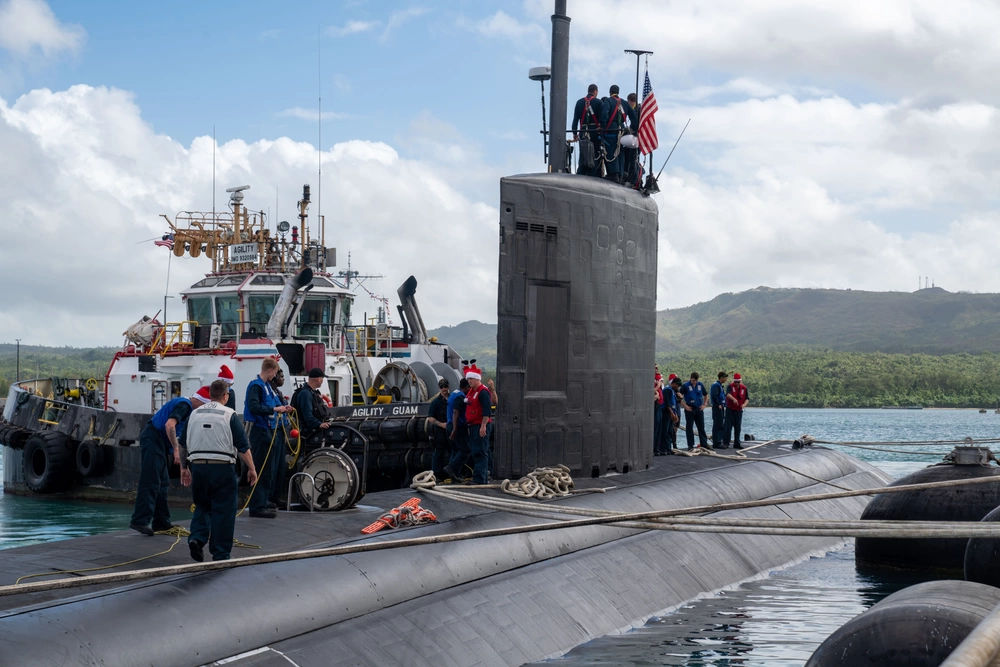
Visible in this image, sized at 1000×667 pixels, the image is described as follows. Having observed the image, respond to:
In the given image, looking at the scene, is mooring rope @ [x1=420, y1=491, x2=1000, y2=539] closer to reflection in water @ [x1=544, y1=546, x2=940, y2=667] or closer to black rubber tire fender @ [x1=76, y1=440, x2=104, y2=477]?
reflection in water @ [x1=544, y1=546, x2=940, y2=667]

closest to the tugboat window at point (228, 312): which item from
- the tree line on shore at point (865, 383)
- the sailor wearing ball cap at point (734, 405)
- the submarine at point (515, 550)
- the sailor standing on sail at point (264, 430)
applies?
the sailor wearing ball cap at point (734, 405)

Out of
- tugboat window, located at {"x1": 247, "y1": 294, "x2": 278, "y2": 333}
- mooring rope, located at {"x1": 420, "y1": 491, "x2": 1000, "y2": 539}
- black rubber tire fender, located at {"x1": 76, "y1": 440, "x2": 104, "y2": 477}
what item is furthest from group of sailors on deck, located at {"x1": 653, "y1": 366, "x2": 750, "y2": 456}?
black rubber tire fender, located at {"x1": 76, "y1": 440, "x2": 104, "y2": 477}

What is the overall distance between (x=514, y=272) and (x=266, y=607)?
4361 mm

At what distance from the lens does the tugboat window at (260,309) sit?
22.9 meters

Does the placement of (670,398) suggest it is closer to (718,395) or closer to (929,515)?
(718,395)

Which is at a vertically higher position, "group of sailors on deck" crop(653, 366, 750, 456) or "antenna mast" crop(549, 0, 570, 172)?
"antenna mast" crop(549, 0, 570, 172)

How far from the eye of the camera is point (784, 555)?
12.5 metres

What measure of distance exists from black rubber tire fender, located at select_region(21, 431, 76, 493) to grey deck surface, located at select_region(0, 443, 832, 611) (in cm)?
1425

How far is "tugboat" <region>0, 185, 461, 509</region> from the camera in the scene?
21.2 m

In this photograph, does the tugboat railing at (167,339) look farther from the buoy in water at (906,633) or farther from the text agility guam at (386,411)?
the buoy in water at (906,633)

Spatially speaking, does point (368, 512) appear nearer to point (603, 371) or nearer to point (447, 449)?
point (603, 371)

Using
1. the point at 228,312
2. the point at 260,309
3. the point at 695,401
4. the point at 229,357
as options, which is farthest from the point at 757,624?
the point at 228,312

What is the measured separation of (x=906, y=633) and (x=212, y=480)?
4.20 m

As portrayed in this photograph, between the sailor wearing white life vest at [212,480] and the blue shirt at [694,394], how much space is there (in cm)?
1185
